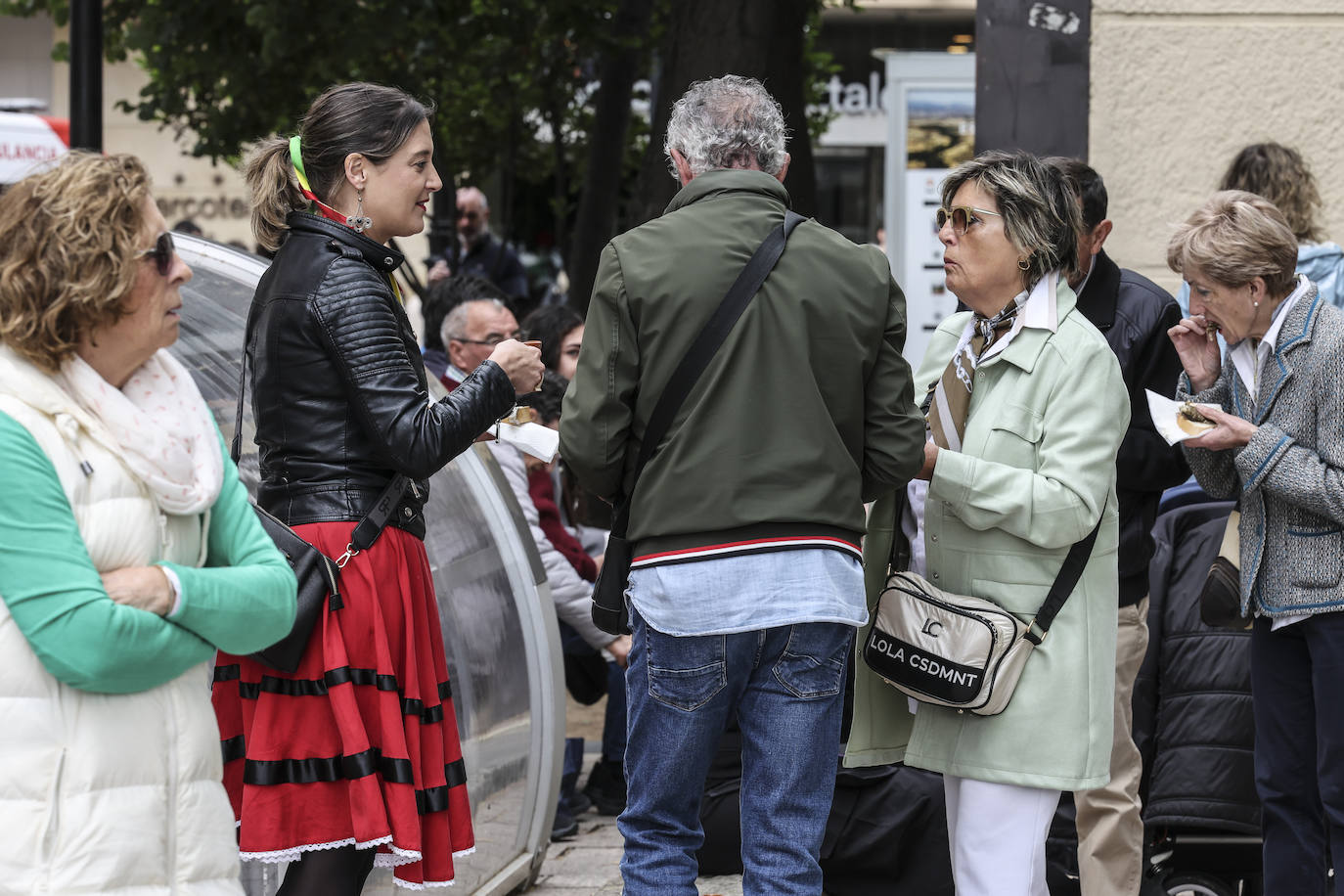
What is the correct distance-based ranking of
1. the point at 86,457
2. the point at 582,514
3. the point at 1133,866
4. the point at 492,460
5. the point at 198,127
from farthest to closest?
the point at 198,127 < the point at 582,514 < the point at 492,460 < the point at 1133,866 < the point at 86,457

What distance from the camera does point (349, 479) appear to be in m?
3.16

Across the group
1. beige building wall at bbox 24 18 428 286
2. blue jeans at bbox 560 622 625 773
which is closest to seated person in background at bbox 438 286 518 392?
blue jeans at bbox 560 622 625 773

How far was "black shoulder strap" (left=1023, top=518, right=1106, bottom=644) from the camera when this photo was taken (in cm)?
340

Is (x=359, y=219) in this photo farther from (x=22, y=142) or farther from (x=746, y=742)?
(x=22, y=142)

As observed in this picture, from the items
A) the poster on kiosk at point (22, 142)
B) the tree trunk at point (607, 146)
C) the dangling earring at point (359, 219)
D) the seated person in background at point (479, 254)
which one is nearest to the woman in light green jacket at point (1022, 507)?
the dangling earring at point (359, 219)

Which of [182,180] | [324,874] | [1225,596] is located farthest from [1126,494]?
[182,180]

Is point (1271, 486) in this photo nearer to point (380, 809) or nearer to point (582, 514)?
point (380, 809)

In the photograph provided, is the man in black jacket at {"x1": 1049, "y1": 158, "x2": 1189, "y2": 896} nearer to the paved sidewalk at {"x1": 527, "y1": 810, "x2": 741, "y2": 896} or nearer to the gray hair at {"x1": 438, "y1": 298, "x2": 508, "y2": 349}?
the paved sidewalk at {"x1": 527, "y1": 810, "x2": 741, "y2": 896}

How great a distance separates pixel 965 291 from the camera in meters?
3.56

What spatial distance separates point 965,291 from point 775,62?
4512mm

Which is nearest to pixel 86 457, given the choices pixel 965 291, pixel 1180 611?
pixel 965 291

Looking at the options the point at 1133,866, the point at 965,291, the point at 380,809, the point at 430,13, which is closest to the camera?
the point at 380,809

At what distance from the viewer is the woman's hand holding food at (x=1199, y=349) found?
3.95m

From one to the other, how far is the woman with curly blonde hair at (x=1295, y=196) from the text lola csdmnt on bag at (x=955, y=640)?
203 centimetres
